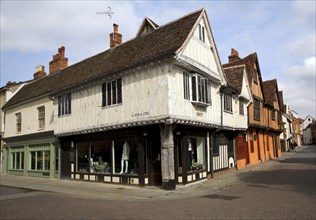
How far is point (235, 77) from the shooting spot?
2338 centimetres

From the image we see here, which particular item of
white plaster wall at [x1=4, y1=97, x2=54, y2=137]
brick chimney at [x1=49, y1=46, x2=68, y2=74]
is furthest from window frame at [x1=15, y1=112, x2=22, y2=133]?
brick chimney at [x1=49, y1=46, x2=68, y2=74]

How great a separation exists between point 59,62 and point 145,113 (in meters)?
15.5

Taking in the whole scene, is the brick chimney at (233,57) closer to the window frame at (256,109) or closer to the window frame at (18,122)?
the window frame at (256,109)

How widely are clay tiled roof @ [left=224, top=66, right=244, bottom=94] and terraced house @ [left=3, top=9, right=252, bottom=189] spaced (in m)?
0.41

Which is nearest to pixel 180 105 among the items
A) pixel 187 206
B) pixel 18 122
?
pixel 187 206

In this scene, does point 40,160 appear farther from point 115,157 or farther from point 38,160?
point 115,157

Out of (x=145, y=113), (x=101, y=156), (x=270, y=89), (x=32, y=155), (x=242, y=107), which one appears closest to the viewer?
(x=145, y=113)

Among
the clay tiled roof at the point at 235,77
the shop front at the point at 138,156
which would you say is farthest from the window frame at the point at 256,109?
the shop front at the point at 138,156

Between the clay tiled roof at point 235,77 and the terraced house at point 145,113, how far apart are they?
41cm

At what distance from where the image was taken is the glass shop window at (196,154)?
625 inches

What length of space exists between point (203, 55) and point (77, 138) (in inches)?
359

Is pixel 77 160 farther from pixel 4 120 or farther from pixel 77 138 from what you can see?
pixel 4 120

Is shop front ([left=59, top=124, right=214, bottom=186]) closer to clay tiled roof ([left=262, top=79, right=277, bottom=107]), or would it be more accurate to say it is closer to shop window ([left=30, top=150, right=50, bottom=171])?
shop window ([left=30, top=150, right=50, bottom=171])

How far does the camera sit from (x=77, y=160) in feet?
62.8
